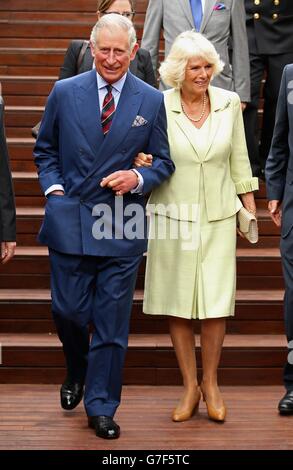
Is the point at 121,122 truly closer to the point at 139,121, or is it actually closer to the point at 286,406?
the point at 139,121

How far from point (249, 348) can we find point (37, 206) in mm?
2017

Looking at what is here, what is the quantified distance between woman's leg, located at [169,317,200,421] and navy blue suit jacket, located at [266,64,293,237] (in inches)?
28.8

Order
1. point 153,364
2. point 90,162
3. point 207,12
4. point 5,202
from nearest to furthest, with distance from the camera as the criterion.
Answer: point 90,162 < point 5,202 < point 153,364 < point 207,12

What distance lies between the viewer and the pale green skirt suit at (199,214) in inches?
268

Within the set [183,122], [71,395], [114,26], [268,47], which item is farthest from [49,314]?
[268,47]

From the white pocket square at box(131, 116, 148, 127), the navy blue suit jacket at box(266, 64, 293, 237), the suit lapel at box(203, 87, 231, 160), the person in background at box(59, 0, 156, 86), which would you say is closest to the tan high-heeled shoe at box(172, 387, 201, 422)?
the navy blue suit jacket at box(266, 64, 293, 237)

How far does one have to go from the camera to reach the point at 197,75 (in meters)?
6.71

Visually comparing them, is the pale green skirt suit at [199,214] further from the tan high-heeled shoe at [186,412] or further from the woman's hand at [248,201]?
the tan high-heeled shoe at [186,412]

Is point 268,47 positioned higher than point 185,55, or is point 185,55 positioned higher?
point 185,55

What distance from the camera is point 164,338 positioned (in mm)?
7797

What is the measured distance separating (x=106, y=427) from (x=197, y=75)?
1.84 m

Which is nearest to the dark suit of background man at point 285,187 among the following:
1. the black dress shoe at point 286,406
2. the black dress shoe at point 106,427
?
the black dress shoe at point 286,406

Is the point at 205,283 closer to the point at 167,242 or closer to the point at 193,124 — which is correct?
the point at 167,242

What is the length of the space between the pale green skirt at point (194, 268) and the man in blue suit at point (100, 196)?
328 millimetres
